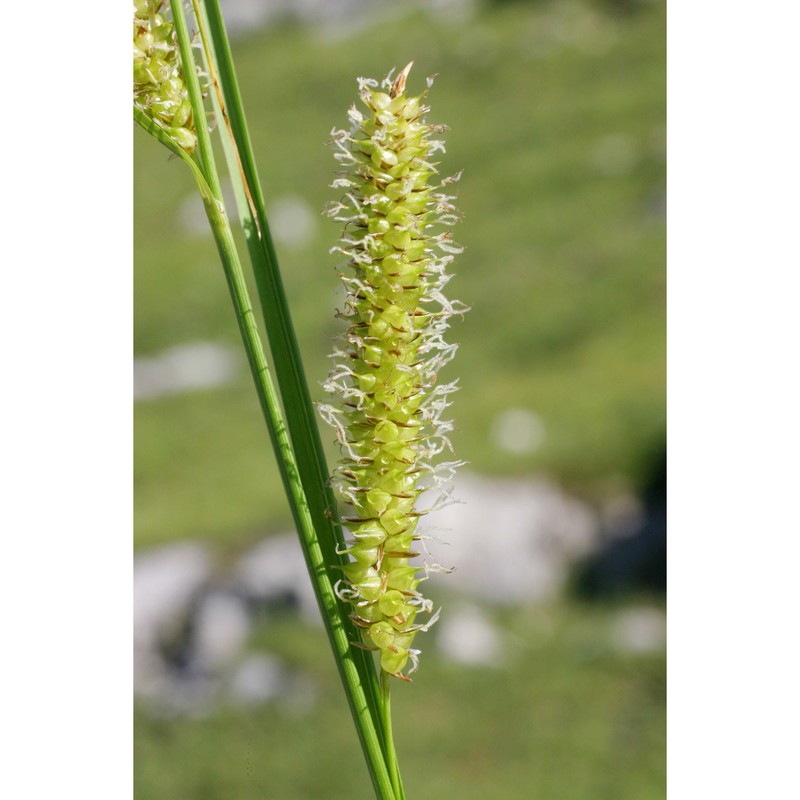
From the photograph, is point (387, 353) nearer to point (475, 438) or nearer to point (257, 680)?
point (257, 680)

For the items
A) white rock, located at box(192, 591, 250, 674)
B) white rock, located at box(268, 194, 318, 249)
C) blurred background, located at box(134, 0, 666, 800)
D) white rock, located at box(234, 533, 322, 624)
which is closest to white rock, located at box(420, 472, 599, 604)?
blurred background, located at box(134, 0, 666, 800)

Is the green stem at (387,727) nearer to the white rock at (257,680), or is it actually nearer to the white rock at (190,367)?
the white rock at (257,680)

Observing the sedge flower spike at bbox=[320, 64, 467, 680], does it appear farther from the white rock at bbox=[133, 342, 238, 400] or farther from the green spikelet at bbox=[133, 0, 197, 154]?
the white rock at bbox=[133, 342, 238, 400]


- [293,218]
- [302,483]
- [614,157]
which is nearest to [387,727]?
[302,483]

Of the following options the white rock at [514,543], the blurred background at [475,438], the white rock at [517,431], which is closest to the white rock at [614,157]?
the blurred background at [475,438]
